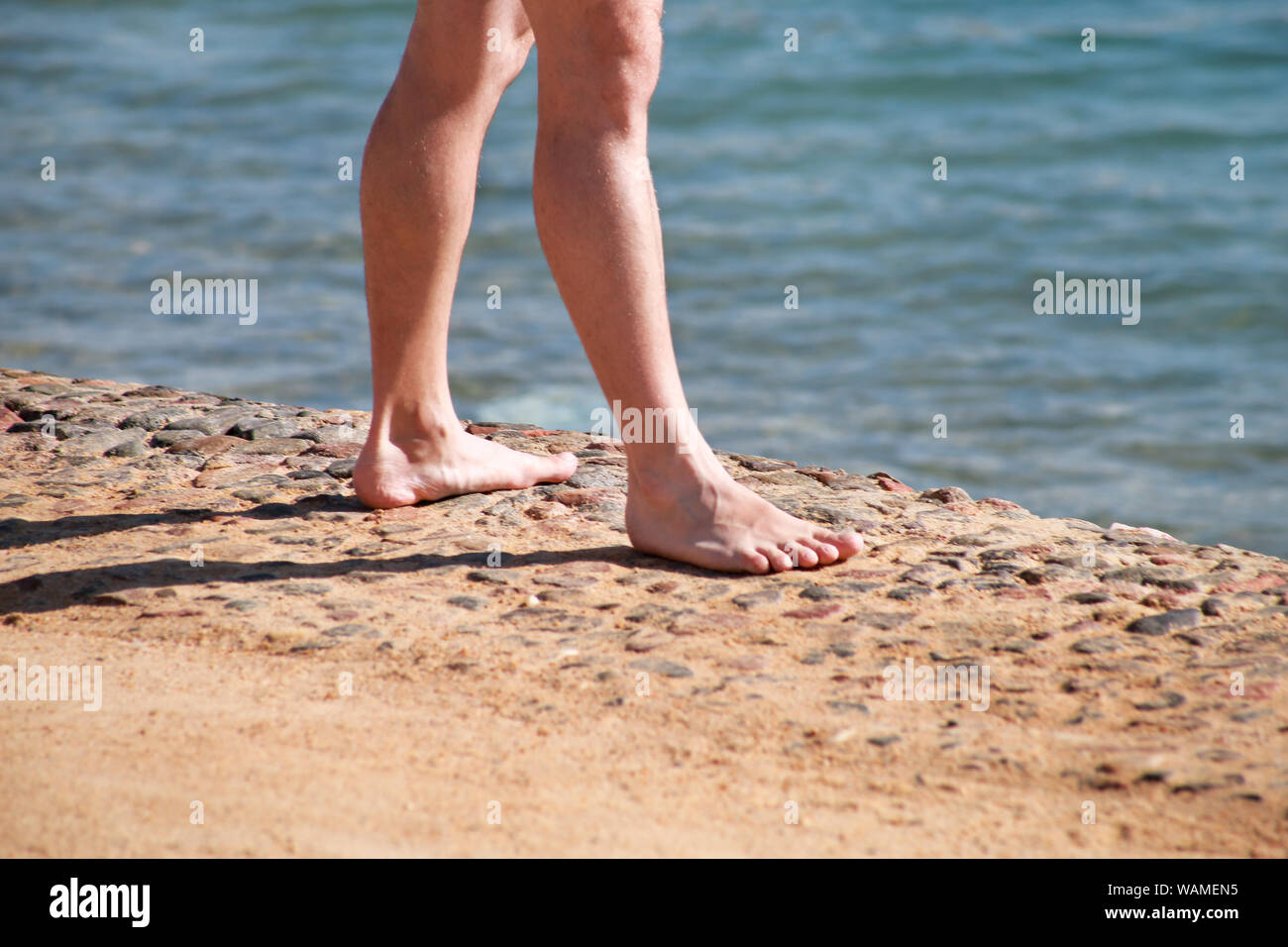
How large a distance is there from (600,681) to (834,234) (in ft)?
17.7

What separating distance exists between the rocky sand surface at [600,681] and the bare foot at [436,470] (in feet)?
0.14

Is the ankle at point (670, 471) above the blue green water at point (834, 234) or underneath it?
underneath

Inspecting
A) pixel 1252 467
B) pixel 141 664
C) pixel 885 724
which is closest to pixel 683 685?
pixel 885 724

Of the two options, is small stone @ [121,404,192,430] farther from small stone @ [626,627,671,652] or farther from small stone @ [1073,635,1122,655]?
small stone @ [1073,635,1122,655]

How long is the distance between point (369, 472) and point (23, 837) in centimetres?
123

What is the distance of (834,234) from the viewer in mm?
7105

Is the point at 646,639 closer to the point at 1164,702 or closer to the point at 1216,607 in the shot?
the point at 1164,702

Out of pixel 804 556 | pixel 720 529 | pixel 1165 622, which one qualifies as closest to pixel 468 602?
pixel 720 529

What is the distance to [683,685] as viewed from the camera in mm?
2045

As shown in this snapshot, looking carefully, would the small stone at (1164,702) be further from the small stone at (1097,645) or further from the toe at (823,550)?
the toe at (823,550)

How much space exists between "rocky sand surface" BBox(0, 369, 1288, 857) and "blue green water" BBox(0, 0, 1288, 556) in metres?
2.37

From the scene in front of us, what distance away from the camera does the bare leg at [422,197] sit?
2.50 m

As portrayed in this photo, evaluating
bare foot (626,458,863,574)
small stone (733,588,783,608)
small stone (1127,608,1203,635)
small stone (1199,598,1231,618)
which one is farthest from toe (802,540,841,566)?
small stone (1199,598,1231,618)

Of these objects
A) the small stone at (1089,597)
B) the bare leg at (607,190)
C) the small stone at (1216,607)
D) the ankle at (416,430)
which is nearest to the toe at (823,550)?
the bare leg at (607,190)
